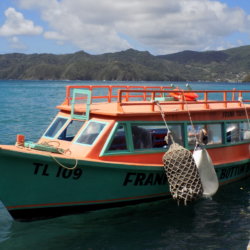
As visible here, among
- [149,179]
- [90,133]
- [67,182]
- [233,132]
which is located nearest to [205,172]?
[149,179]

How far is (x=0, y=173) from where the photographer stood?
9.17 m

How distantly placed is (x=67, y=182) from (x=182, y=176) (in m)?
3.00

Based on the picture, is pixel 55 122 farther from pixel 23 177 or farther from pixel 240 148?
pixel 240 148

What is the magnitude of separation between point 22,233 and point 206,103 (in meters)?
6.87

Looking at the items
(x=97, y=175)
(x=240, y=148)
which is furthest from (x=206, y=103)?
(x=97, y=175)

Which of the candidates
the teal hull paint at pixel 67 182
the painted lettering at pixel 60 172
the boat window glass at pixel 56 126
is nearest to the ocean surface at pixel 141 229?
the teal hull paint at pixel 67 182

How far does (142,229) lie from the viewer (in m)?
10.4

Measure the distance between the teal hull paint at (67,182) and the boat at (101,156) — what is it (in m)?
0.02

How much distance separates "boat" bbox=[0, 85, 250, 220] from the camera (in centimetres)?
945

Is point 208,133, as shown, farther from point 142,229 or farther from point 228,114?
point 142,229

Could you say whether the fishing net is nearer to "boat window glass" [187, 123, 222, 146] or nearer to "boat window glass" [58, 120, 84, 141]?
"boat window glass" [187, 123, 222, 146]

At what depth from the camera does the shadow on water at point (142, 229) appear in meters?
9.62

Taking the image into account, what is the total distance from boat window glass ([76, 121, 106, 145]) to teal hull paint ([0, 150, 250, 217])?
1.09 meters

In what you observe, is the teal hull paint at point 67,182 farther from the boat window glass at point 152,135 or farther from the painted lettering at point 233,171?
the painted lettering at point 233,171
